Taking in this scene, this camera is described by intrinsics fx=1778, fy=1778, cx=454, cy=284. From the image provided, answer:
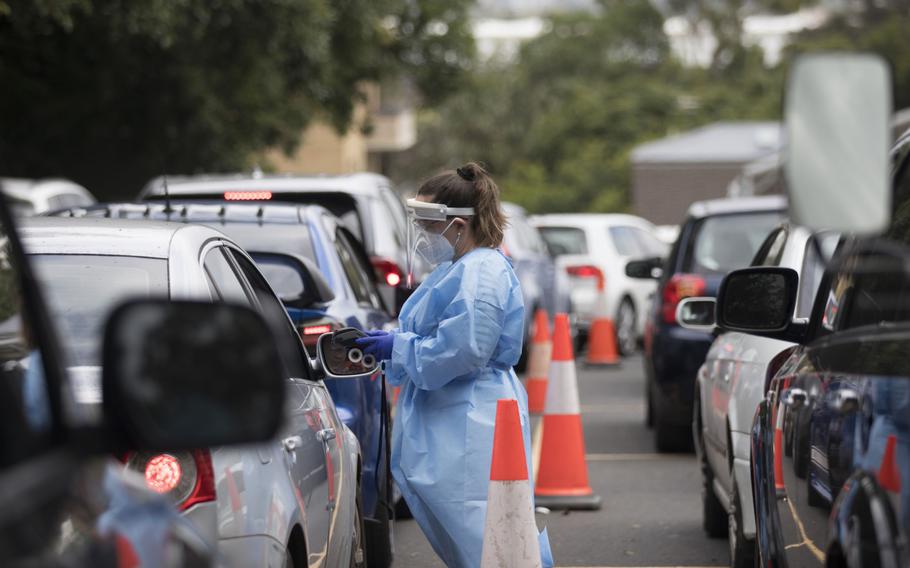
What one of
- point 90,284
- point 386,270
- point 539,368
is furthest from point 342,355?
point 539,368

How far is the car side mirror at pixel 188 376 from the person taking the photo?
2.73 meters

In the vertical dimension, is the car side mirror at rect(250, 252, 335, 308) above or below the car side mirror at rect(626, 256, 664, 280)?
above

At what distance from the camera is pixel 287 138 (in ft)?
94.1

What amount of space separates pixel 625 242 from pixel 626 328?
54.6 inches

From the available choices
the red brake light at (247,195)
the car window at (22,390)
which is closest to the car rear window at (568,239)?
the red brake light at (247,195)

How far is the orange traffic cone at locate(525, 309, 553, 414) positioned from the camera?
46.3ft

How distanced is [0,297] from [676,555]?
5.13 meters

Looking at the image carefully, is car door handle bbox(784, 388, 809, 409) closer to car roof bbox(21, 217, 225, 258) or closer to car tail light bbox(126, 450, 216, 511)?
car tail light bbox(126, 450, 216, 511)

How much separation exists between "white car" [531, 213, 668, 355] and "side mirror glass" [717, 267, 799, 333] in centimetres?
1556

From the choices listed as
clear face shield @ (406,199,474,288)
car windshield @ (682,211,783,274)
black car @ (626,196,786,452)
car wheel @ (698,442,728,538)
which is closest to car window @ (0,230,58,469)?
clear face shield @ (406,199,474,288)

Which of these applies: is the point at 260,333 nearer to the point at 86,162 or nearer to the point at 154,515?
the point at 154,515

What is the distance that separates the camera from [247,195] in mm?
10031

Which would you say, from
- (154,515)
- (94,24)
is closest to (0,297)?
(154,515)

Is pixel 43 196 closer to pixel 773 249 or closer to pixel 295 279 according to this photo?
pixel 295 279
